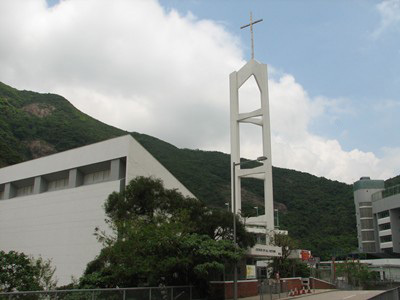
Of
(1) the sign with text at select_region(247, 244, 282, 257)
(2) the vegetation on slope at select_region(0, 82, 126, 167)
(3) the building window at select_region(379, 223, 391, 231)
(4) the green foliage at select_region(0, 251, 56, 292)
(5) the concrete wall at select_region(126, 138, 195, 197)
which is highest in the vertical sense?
(2) the vegetation on slope at select_region(0, 82, 126, 167)

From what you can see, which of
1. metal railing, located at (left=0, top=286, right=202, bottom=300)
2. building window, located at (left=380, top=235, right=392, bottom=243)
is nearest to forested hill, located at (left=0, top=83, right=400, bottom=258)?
building window, located at (left=380, top=235, right=392, bottom=243)

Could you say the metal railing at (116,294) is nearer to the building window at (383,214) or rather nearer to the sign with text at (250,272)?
the sign with text at (250,272)

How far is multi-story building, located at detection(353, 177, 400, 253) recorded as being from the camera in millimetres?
89125

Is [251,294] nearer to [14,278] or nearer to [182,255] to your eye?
[182,255]

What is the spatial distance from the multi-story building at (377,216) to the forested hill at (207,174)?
575cm

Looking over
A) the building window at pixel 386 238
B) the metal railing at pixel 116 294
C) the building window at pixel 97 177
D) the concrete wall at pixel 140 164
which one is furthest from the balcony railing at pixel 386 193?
the metal railing at pixel 116 294

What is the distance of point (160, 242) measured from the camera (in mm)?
24391

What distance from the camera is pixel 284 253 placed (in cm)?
4669

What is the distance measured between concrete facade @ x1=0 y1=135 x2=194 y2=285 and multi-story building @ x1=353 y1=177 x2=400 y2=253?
59311mm

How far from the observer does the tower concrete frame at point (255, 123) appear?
59.2 metres

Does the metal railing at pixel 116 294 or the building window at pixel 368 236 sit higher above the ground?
the building window at pixel 368 236

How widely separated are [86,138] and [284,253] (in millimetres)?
65360

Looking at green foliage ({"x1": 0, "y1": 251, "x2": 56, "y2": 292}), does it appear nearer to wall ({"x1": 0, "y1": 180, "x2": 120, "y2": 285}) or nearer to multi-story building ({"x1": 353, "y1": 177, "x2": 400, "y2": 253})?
wall ({"x1": 0, "y1": 180, "x2": 120, "y2": 285})

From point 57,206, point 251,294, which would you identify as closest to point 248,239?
point 251,294
